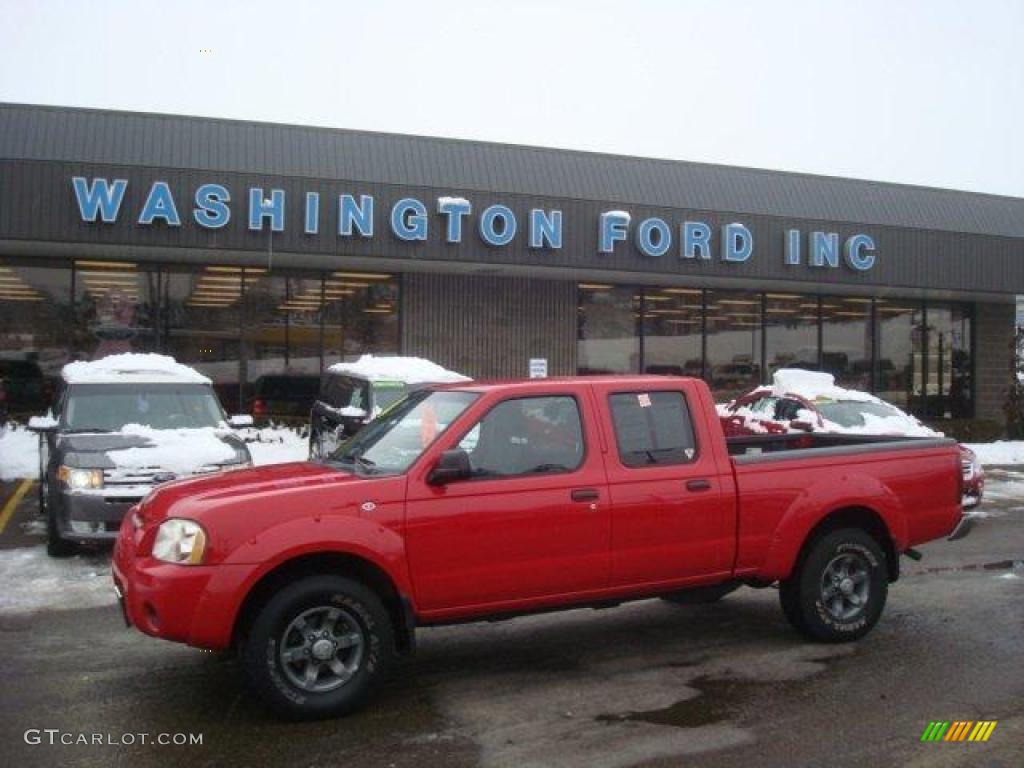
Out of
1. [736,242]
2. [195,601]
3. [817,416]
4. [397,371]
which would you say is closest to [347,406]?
[397,371]

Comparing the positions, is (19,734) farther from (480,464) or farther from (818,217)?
(818,217)

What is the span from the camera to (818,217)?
23.2 m

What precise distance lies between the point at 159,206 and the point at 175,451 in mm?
8587

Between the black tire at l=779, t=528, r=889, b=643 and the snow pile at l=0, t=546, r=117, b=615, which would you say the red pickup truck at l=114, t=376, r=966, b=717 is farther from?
the snow pile at l=0, t=546, r=117, b=615

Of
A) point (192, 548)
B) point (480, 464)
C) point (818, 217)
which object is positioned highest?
point (818, 217)

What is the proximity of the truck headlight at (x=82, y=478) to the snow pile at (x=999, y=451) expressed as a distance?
1621cm

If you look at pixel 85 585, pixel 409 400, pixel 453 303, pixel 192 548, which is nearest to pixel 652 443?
pixel 409 400

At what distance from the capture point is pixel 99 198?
54.5ft

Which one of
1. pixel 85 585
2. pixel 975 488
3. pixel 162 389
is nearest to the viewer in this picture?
pixel 85 585

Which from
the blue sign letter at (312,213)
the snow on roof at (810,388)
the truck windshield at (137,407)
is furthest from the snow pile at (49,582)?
the snow on roof at (810,388)

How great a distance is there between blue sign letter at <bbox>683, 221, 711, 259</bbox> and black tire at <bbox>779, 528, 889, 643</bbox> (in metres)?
14.0

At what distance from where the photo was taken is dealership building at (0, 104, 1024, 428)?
687 inches

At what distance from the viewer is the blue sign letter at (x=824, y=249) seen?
2142 cm

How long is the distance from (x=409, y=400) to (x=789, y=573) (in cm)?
263
